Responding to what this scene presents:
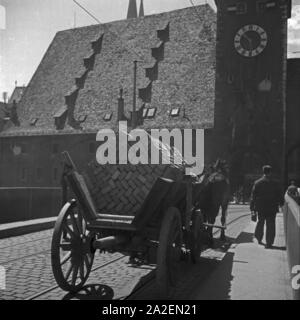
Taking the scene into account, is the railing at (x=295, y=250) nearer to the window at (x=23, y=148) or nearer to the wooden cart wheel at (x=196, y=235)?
the wooden cart wheel at (x=196, y=235)

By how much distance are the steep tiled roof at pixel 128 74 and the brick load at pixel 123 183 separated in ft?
85.4

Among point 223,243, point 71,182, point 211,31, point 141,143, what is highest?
point 211,31

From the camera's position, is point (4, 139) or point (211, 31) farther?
point (4, 139)

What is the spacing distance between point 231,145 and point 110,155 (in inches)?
1023

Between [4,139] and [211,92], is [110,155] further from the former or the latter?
[4,139]

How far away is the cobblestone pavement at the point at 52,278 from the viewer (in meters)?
5.47

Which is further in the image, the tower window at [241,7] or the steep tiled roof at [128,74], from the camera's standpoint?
the steep tiled roof at [128,74]

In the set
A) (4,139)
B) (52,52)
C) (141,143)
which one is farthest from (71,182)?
(52,52)

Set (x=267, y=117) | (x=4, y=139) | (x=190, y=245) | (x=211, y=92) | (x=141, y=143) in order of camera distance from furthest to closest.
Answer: (x=4, y=139) < (x=211, y=92) < (x=267, y=117) < (x=190, y=245) < (x=141, y=143)

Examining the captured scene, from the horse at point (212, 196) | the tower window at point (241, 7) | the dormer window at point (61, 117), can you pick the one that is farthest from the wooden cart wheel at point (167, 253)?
the dormer window at point (61, 117)

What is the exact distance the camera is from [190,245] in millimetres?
7223

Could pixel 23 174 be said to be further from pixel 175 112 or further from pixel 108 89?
pixel 175 112

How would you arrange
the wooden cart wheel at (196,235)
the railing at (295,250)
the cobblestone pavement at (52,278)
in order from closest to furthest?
1. the railing at (295,250)
2. the cobblestone pavement at (52,278)
3. the wooden cart wheel at (196,235)

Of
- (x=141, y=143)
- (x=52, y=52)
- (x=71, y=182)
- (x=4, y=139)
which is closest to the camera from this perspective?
(x=71, y=182)
